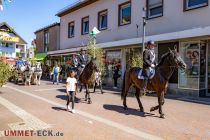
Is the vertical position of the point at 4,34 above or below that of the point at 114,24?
below

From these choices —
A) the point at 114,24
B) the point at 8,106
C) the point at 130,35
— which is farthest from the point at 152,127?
the point at 114,24

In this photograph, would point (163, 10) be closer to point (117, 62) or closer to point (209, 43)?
point (209, 43)

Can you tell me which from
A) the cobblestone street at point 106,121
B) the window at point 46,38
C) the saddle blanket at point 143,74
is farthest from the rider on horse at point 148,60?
the window at point 46,38

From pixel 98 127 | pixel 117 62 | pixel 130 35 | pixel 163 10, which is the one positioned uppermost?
pixel 163 10

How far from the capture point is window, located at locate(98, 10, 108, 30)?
76.3ft

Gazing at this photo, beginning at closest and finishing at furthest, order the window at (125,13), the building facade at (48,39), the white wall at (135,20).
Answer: the white wall at (135,20), the window at (125,13), the building facade at (48,39)

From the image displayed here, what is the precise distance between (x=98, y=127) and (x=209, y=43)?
974 centimetres

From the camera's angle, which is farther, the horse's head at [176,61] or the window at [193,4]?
the window at [193,4]

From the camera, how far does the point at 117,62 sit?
69.7 feet

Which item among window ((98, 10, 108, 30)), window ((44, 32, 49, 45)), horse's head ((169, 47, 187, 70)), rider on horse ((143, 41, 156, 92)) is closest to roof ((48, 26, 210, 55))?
window ((98, 10, 108, 30))

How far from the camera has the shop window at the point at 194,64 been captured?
1464 cm

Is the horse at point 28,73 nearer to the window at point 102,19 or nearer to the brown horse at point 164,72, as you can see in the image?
the window at point 102,19

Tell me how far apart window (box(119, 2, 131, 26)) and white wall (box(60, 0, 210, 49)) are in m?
0.35

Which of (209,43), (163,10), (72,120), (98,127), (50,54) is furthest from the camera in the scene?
(50,54)
